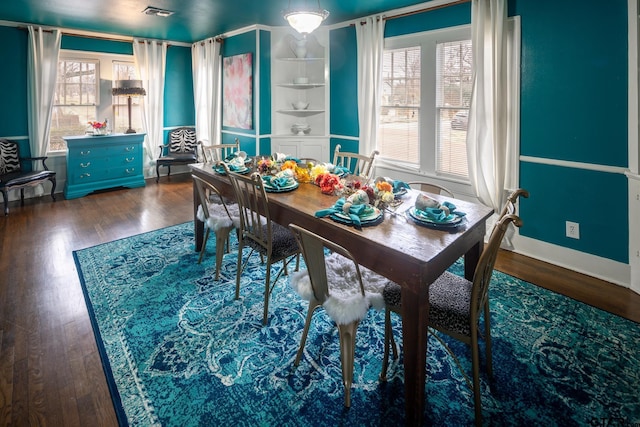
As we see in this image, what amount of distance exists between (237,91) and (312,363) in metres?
4.92

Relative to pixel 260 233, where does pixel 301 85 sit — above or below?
above

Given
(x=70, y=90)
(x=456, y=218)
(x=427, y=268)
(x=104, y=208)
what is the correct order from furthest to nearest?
(x=70, y=90) < (x=104, y=208) < (x=456, y=218) < (x=427, y=268)

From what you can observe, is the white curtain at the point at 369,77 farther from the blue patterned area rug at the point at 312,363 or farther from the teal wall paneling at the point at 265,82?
the blue patterned area rug at the point at 312,363

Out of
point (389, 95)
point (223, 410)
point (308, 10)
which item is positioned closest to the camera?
point (223, 410)

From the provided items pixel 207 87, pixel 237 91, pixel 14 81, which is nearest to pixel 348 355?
pixel 237 91

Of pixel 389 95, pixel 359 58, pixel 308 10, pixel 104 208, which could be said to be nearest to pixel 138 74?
pixel 104 208

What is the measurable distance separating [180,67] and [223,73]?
1367mm

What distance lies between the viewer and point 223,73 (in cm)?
638

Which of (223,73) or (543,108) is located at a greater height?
(223,73)

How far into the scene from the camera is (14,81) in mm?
5516

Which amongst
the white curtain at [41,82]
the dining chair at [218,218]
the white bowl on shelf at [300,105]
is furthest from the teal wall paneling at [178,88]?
the dining chair at [218,218]

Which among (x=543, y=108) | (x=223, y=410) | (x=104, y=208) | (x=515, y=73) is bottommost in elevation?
(x=223, y=410)

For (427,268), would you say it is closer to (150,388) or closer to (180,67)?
(150,388)

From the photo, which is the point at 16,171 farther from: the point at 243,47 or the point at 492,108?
the point at 492,108
